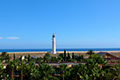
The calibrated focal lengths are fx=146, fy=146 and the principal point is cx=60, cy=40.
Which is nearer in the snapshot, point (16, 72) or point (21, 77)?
point (21, 77)

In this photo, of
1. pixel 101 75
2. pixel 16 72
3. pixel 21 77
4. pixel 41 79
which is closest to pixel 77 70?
pixel 101 75

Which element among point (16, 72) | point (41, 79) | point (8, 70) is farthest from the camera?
point (16, 72)

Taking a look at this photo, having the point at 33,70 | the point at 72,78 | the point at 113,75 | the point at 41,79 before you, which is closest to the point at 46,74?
the point at 41,79

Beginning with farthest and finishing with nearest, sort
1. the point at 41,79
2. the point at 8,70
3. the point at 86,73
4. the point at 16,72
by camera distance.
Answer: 1. the point at 16,72
2. the point at 8,70
3. the point at 86,73
4. the point at 41,79

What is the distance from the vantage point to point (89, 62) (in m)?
28.8

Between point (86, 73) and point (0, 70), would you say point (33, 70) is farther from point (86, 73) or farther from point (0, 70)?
point (86, 73)

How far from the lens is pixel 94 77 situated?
1054 inches

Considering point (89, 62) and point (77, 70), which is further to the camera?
point (89, 62)

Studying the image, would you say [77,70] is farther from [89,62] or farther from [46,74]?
[46,74]

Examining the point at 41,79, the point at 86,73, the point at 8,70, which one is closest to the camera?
the point at 41,79

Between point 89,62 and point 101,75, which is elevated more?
point 89,62

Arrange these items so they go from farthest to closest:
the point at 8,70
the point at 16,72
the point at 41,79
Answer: the point at 16,72 → the point at 8,70 → the point at 41,79

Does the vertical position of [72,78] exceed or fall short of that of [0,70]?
it falls short

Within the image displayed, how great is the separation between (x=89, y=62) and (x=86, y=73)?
309 cm
